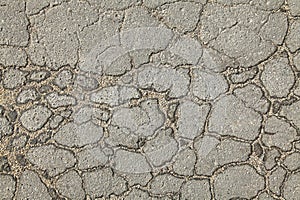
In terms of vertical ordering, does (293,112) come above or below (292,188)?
above

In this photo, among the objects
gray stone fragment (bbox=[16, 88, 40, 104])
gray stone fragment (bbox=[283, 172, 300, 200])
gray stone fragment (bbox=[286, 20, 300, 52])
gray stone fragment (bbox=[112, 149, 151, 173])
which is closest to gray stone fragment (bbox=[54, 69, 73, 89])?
gray stone fragment (bbox=[16, 88, 40, 104])

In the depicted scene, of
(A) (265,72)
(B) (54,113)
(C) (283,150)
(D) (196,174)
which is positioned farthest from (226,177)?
(B) (54,113)

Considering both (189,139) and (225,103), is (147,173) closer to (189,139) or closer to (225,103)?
(189,139)

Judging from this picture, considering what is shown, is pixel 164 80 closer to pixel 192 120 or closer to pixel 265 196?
pixel 192 120

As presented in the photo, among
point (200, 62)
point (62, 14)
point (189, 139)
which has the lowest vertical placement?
point (189, 139)

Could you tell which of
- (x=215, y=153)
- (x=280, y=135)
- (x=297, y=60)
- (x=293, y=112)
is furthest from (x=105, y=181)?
(x=297, y=60)

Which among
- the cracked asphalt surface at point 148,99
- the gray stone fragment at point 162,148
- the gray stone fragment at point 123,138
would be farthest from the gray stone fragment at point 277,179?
the gray stone fragment at point 123,138

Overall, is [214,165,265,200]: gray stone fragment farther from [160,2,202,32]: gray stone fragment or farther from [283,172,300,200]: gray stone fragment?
[160,2,202,32]: gray stone fragment
